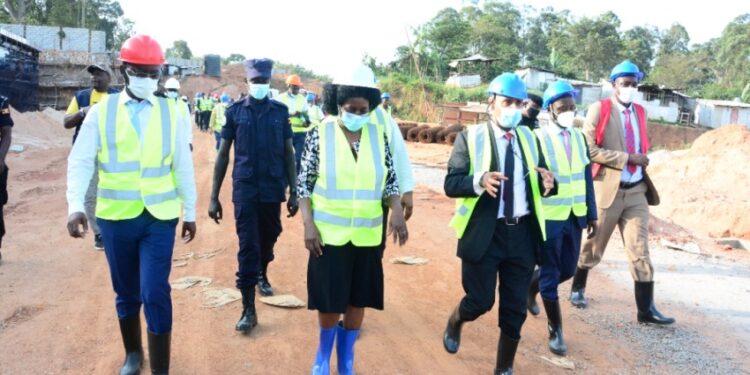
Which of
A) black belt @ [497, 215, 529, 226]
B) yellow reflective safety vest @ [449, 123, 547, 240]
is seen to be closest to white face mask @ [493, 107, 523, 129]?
yellow reflective safety vest @ [449, 123, 547, 240]

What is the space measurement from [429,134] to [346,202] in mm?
19979

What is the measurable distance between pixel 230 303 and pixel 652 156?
18.3 m

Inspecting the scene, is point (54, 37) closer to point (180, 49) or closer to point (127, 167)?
point (180, 49)

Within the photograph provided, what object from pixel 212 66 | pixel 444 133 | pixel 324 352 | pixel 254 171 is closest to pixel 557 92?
pixel 254 171

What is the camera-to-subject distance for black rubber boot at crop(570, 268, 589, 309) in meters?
5.71

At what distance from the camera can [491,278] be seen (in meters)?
3.80

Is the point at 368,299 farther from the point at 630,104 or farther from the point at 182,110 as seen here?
the point at 630,104

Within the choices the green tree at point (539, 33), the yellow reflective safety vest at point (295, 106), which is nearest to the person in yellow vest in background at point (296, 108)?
the yellow reflective safety vest at point (295, 106)

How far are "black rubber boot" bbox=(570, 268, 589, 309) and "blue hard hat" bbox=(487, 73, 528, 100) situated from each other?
106 inches

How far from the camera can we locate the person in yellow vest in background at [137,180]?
132 inches

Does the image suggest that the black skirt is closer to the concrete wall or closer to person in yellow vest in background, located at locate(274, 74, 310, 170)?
person in yellow vest in background, located at locate(274, 74, 310, 170)

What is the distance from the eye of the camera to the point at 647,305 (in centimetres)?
526

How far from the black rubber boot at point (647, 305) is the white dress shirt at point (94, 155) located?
4.04 metres

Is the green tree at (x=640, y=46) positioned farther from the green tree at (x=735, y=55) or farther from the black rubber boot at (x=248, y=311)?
the black rubber boot at (x=248, y=311)
